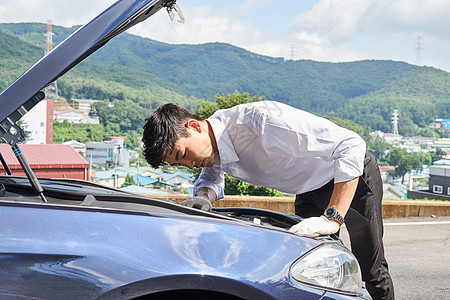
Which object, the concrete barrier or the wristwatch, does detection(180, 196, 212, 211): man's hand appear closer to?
the wristwatch

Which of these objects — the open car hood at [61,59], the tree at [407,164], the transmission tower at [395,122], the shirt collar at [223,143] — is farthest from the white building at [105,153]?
the transmission tower at [395,122]

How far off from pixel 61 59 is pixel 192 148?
2.83 feet

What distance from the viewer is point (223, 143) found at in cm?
233

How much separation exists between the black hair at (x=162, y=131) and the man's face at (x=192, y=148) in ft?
0.09

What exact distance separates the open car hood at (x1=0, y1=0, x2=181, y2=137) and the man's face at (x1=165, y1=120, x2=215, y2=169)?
689 mm

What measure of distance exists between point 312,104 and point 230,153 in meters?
96.5

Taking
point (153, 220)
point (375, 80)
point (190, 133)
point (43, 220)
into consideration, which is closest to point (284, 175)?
point (190, 133)

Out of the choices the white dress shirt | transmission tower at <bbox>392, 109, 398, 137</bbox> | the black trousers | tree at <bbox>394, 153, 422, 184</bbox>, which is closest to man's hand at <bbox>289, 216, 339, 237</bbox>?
the white dress shirt

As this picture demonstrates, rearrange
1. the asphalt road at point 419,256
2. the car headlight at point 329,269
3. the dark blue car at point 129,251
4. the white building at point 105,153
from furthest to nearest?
the white building at point 105,153
the asphalt road at point 419,256
the car headlight at point 329,269
the dark blue car at point 129,251

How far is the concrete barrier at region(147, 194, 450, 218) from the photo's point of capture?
6.31 metres

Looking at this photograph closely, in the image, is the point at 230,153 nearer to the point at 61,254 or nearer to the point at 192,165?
the point at 192,165

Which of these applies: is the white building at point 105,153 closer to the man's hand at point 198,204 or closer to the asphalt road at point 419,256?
the asphalt road at point 419,256

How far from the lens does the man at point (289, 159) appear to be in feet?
7.06

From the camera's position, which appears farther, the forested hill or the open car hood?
the forested hill
